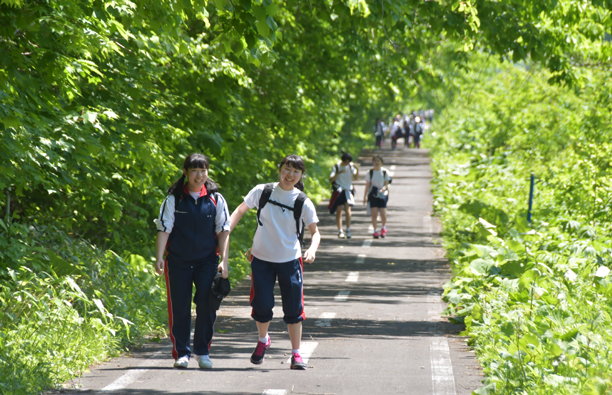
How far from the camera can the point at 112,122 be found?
938 centimetres

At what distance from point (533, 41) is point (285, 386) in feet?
27.7

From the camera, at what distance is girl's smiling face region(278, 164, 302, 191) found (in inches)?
279

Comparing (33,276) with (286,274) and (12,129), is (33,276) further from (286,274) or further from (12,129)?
(286,274)

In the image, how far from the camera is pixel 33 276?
26.8 ft

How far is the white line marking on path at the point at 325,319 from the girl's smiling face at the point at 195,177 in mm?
3340

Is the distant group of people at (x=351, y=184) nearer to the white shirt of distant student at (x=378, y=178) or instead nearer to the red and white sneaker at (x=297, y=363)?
the white shirt of distant student at (x=378, y=178)

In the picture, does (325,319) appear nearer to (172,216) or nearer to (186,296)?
(186,296)

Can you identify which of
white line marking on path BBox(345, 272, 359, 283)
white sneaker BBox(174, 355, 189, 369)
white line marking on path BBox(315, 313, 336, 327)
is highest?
white sneaker BBox(174, 355, 189, 369)

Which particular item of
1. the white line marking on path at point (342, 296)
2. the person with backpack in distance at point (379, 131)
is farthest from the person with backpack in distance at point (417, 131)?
the white line marking on path at point (342, 296)

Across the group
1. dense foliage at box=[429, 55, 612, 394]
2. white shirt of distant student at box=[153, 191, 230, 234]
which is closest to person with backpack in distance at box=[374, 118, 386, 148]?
dense foliage at box=[429, 55, 612, 394]

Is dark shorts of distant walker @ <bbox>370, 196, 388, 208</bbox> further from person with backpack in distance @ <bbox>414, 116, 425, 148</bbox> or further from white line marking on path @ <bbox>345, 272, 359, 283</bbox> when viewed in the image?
person with backpack in distance @ <bbox>414, 116, 425, 148</bbox>

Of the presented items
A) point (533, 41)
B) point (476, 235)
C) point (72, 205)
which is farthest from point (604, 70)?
point (72, 205)

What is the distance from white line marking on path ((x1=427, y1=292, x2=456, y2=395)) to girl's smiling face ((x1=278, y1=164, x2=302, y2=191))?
200 cm

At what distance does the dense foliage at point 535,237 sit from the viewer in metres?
6.12
